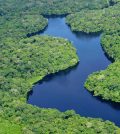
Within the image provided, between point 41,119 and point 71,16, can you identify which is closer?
point 41,119

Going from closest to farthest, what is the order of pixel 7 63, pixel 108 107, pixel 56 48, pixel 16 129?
pixel 16 129
pixel 108 107
pixel 7 63
pixel 56 48

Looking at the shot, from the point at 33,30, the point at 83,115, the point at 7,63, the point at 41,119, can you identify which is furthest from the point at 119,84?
the point at 33,30

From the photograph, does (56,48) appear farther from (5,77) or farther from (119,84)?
(119,84)

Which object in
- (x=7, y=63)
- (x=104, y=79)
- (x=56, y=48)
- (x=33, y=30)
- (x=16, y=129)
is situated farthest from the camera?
(x=33, y=30)

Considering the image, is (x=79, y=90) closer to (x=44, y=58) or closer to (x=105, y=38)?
(x=44, y=58)

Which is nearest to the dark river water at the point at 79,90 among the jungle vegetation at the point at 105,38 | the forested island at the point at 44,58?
the forested island at the point at 44,58

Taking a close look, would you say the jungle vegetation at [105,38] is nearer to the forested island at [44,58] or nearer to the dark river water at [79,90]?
the forested island at [44,58]

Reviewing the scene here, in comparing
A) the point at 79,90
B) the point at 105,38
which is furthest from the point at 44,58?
the point at 105,38
